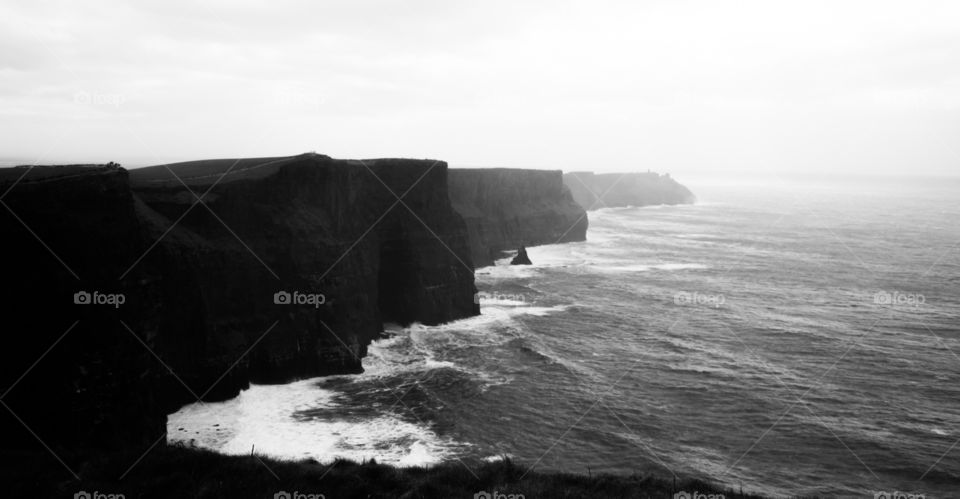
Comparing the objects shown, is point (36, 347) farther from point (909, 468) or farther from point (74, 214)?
point (909, 468)

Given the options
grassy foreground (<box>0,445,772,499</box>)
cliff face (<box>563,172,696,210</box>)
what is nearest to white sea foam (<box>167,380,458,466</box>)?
grassy foreground (<box>0,445,772,499</box>)

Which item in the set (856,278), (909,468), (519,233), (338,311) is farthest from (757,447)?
(519,233)

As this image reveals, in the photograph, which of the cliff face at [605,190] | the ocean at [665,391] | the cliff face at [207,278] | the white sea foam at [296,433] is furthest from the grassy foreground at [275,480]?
the cliff face at [605,190]

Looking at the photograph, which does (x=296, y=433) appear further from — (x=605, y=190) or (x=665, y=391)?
(x=605, y=190)

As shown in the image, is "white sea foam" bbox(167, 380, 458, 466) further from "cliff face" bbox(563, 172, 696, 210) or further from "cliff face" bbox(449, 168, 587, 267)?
"cliff face" bbox(563, 172, 696, 210)

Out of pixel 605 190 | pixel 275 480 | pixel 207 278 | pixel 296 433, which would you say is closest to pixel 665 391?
pixel 296 433

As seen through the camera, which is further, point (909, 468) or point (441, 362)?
point (441, 362)

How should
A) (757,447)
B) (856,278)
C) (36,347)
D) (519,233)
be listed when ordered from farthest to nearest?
(519,233)
(856,278)
(757,447)
(36,347)
